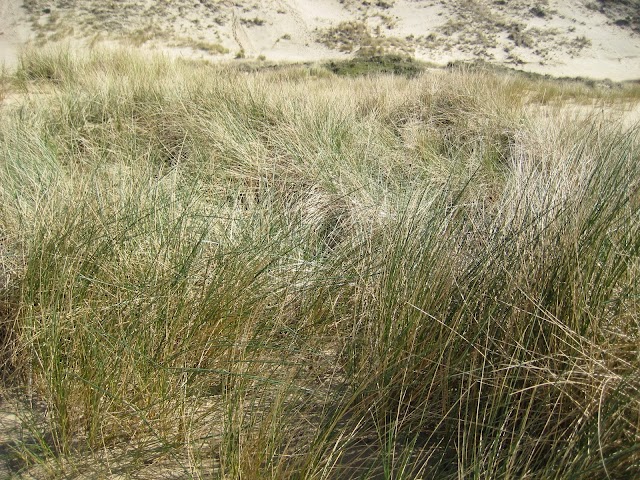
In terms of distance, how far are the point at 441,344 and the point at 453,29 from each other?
25511 mm

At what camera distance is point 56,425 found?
4.64 feet

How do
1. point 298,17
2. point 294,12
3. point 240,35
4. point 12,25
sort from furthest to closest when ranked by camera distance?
point 294,12, point 298,17, point 240,35, point 12,25

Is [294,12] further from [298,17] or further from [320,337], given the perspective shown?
[320,337]

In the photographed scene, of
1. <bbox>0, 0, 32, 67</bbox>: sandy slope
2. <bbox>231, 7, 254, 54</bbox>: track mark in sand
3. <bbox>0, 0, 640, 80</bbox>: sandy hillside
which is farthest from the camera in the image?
<bbox>231, 7, 254, 54</bbox>: track mark in sand

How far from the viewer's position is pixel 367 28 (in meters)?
24.9

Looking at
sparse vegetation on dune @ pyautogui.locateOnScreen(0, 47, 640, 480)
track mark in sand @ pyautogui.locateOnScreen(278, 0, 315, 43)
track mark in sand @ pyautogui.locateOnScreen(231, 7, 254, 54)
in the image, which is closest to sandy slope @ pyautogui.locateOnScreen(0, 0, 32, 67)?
track mark in sand @ pyautogui.locateOnScreen(231, 7, 254, 54)

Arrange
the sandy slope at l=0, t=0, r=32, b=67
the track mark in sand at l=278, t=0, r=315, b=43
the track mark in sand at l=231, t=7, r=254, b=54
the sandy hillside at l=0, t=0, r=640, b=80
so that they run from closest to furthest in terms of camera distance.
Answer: the sandy slope at l=0, t=0, r=32, b=67
the sandy hillside at l=0, t=0, r=640, b=80
the track mark in sand at l=231, t=7, r=254, b=54
the track mark in sand at l=278, t=0, r=315, b=43

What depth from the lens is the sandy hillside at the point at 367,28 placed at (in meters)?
19.9

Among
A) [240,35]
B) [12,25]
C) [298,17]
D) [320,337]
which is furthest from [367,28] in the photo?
[320,337]

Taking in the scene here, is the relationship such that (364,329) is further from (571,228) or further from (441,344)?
(571,228)

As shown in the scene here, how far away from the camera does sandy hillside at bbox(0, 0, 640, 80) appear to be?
19891mm

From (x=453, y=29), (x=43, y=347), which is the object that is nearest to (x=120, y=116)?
(x=43, y=347)

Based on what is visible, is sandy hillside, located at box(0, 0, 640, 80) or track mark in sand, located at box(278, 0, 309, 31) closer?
sandy hillside, located at box(0, 0, 640, 80)

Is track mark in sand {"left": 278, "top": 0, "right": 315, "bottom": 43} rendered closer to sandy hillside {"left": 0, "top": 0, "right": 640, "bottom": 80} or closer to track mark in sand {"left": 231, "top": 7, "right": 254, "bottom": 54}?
sandy hillside {"left": 0, "top": 0, "right": 640, "bottom": 80}
